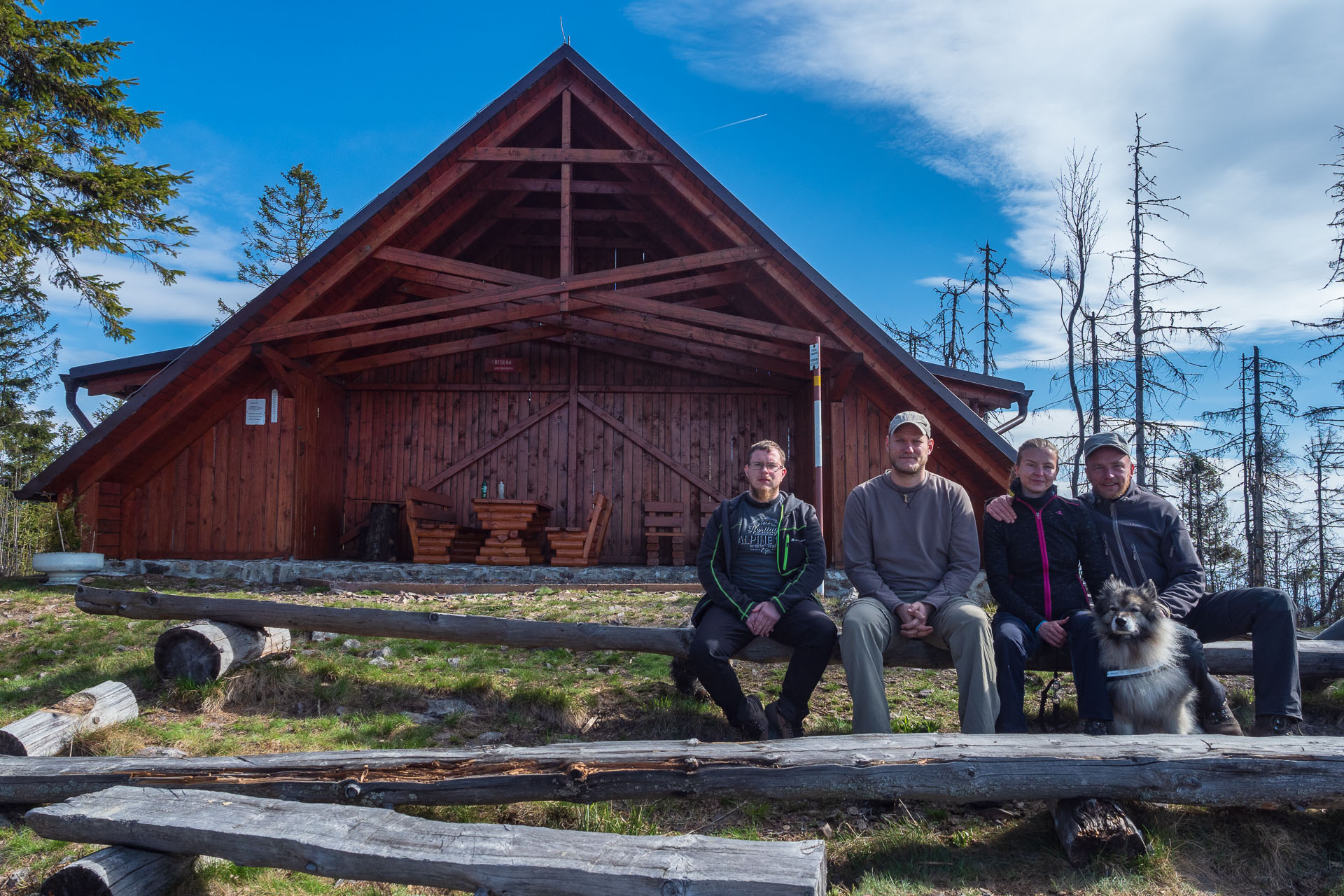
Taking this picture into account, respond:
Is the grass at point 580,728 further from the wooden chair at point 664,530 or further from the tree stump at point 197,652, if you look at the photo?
the wooden chair at point 664,530

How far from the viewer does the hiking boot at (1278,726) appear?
3693mm

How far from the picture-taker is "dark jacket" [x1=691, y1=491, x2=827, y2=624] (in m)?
4.42

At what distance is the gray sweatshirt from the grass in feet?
2.83

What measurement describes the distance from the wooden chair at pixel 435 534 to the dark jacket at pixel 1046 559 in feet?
26.1

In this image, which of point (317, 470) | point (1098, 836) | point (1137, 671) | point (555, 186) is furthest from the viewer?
point (317, 470)

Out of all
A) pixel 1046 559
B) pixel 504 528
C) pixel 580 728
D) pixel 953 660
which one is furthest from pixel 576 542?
pixel 1046 559

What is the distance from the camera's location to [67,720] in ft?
13.7

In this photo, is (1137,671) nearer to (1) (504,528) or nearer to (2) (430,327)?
(1) (504,528)

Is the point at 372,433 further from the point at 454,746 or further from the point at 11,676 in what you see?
the point at 454,746

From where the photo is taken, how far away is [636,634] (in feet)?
15.7

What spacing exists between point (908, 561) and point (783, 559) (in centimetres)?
69

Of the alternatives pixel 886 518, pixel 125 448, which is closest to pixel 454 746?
pixel 886 518

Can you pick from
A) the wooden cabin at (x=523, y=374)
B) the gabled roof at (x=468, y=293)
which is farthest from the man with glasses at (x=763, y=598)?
the gabled roof at (x=468, y=293)

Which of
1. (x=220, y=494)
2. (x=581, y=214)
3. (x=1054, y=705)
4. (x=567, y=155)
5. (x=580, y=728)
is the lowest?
(x=580, y=728)
